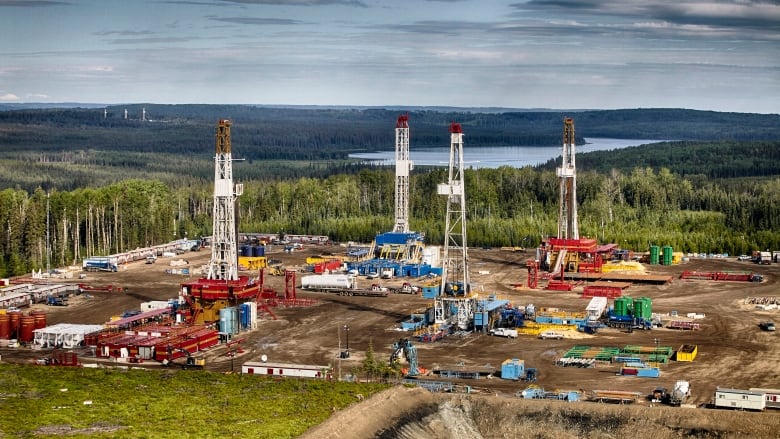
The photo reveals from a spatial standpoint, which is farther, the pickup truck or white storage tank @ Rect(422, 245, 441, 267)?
white storage tank @ Rect(422, 245, 441, 267)

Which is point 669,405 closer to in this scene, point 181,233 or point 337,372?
point 337,372

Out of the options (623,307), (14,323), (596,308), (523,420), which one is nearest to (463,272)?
(596,308)

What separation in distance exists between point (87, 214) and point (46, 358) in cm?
4579

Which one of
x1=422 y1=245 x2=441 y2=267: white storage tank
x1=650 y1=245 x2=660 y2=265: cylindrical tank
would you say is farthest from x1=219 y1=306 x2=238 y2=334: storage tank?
x1=650 y1=245 x2=660 y2=265: cylindrical tank

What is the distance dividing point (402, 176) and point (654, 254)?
20.0 metres

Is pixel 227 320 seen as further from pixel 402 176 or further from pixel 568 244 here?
Answer: pixel 402 176

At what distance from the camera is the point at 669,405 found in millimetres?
46750

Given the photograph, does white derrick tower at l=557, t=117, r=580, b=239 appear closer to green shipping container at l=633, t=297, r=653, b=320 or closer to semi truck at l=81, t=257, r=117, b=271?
green shipping container at l=633, t=297, r=653, b=320

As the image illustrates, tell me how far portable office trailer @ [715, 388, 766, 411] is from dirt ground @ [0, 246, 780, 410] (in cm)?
137

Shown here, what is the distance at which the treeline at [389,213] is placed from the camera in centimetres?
9700

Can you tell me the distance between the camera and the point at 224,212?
220 feet

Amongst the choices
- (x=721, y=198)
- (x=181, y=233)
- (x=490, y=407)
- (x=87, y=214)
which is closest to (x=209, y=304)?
A: (x=490, y=407)

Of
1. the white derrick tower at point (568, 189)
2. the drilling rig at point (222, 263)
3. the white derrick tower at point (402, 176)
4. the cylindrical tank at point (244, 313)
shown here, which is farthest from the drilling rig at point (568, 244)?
the cylindrical tank at point (244, 313)

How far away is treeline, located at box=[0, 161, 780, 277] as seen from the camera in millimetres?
97000
